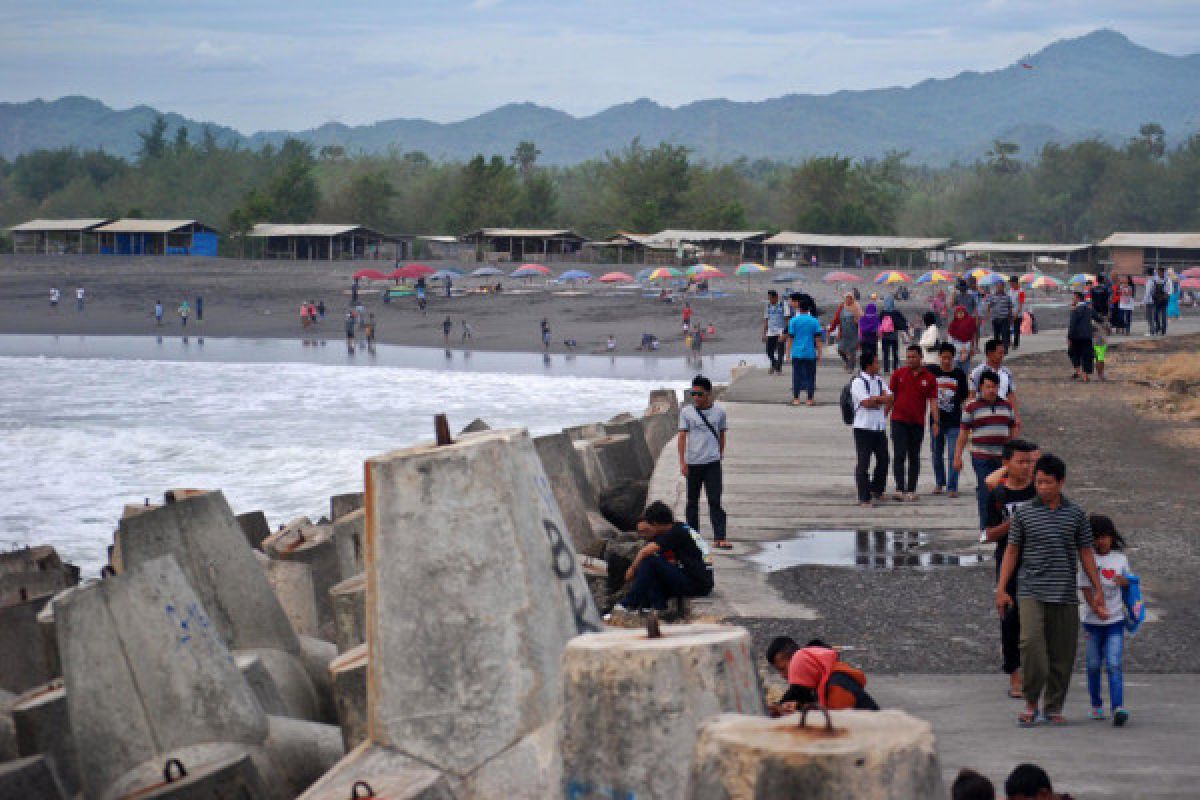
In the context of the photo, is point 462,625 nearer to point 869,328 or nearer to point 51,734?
point 51,734

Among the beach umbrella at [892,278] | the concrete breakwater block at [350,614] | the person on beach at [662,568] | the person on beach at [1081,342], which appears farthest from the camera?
the beach umbrella at [892,278]

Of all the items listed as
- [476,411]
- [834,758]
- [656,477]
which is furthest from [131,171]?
[834,758]

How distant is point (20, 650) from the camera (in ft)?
32.5

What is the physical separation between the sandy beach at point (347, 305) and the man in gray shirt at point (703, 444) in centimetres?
4128

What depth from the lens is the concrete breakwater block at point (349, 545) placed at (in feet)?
37.6

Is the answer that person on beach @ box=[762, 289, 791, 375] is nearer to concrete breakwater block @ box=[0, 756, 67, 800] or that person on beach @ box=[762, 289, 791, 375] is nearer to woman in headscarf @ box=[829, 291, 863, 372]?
woman in headscarf @ box=[829, 291, 863, 372]

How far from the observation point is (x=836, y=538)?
504 inches

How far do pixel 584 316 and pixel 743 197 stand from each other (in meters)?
91.0

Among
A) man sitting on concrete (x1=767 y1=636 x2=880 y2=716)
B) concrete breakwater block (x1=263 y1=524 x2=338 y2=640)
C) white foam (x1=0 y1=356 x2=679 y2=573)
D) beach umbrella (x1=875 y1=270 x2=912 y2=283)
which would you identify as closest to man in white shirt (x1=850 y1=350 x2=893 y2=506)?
concrete breakwater block (x1=263 y1=524 x2=338 y2=640)

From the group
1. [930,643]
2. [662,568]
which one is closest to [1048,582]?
[930,643]

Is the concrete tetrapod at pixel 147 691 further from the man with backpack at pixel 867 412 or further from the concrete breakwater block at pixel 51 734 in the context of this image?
the man with backpack at pixel 867 412

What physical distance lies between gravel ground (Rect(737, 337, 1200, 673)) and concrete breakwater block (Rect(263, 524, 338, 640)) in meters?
2.95

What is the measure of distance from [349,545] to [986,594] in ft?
13.9

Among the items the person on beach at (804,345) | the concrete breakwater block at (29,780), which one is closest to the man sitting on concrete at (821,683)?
the concrete breakwater block at (29,780)
